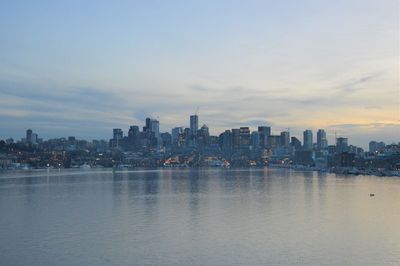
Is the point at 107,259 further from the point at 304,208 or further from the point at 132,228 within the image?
the point at 304,208

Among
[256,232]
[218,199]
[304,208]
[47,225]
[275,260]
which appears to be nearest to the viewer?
[275,260]

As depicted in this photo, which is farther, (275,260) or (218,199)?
(218,199)

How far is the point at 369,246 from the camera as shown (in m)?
27.0

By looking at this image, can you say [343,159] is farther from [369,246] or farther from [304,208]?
[369,246]

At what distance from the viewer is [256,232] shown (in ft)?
101

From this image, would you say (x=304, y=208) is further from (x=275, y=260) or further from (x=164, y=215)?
(x=275, y=260)

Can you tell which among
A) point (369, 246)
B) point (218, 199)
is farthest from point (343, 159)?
point (369, 246)

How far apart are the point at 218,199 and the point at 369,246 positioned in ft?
Result: 92.2

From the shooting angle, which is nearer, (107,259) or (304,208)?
(107,259)

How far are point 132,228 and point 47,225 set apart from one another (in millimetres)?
5980

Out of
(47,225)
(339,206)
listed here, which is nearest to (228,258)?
(47,225)

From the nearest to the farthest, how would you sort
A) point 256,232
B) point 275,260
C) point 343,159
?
1. point 275,260
2. point 256,232
3. point 343,159

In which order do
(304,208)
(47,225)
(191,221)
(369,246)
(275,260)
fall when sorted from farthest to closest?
(304,208) → (191,221) → (47,225) → (369,246) → (275,260)

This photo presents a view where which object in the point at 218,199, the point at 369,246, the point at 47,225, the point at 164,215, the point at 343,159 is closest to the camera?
the point at 369,246
